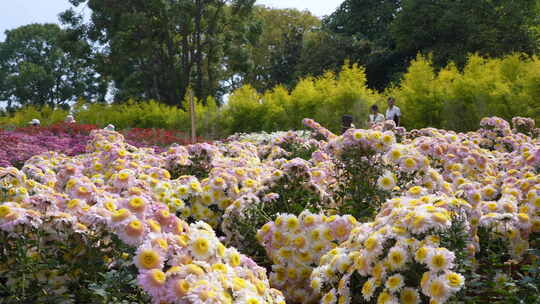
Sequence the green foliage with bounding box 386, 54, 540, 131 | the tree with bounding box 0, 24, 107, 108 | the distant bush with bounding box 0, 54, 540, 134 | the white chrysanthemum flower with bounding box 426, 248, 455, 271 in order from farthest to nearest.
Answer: the tree with bounding box 0, 24, 107, 108 → the distant bush with bounding box 0, 54, 540, 134 → the green foliage with bounding box 386, 54, 540, 131 → the white chrysanthemum flower with bounding box 426, 248, 455, 271

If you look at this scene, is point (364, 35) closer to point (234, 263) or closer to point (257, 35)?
point (257, 35)

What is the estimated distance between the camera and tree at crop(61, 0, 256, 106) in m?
24.0

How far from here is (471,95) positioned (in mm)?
13250

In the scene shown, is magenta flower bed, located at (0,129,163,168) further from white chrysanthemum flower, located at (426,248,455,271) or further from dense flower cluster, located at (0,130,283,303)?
white chrysanthemum flower, located at (426,248,455,271)

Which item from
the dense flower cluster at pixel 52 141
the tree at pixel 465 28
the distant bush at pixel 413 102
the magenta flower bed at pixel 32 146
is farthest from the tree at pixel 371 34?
the magenta flower bed at pixel 32 146

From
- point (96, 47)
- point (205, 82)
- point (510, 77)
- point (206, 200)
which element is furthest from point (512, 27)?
point (206, 200)

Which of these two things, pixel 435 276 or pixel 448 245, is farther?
pixel 448 245

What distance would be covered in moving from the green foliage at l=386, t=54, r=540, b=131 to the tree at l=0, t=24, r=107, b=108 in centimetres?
3589

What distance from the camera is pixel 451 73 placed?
15.6 m

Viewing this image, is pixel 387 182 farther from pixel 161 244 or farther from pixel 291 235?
pixel 161 244

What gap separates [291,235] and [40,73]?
4823 cm

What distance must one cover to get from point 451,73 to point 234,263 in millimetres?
14378

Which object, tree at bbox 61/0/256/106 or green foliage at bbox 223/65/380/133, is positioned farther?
tree at bbox 61/0/256/106

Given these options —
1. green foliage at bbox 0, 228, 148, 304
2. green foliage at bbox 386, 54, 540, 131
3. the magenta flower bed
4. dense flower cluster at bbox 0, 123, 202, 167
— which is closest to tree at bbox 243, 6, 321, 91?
green foliage at bbox 386, 54, 540, 131
